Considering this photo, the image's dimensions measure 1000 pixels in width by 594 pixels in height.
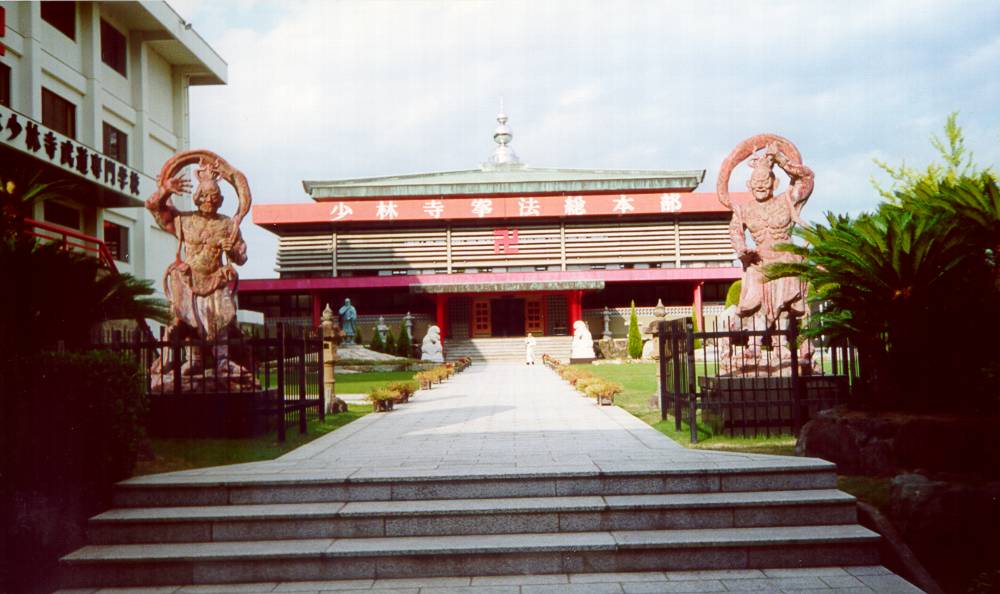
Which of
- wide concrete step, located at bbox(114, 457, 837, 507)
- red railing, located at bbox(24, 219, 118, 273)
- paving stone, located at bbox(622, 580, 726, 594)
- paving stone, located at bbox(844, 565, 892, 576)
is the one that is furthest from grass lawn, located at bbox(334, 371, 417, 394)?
paving stone, located at bbox(844, 565, 892, 576)

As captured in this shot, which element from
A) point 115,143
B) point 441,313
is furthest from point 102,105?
point 441,313

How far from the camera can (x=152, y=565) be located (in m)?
5.06

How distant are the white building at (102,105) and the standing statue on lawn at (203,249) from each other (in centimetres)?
888

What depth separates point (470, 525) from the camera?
534cm

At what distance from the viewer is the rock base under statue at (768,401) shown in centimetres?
798

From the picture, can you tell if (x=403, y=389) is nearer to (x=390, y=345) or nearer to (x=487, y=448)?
(x=487, y=448)

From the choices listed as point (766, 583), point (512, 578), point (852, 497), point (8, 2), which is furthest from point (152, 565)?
point (8, 2)

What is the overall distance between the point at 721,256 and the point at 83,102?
2690 cm

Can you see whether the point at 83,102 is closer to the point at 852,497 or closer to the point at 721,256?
the point at 852,497

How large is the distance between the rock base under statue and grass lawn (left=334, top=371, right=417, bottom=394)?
9.90m

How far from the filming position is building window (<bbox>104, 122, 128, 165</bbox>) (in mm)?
24453

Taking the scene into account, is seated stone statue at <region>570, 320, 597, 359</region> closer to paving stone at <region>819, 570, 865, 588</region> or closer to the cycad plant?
the cycad plant

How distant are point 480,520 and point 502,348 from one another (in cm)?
2826

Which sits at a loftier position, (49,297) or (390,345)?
(49,297)
